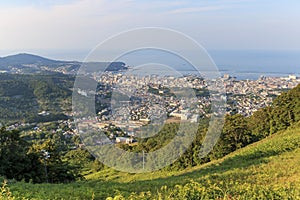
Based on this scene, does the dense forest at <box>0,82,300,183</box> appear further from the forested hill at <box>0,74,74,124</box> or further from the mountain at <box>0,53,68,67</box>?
the mountain at <box>0,53,68,67</box>

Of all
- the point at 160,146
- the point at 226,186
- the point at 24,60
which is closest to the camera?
the point at 226,186

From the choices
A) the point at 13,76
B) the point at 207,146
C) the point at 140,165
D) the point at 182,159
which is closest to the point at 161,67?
the point at 140,165

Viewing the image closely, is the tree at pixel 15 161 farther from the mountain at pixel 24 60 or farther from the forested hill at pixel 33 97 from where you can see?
the mountain at pixel 24 60

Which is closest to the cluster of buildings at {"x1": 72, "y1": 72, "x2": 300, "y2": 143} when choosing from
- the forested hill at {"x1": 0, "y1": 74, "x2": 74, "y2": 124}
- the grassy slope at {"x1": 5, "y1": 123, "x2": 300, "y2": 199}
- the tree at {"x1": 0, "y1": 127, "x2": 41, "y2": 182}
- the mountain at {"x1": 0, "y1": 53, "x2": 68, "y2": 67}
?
the grassy slope at {"x1": 5, "y1": 123, "x2": 300, "y2": 199}

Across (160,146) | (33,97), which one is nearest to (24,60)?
(33,97)

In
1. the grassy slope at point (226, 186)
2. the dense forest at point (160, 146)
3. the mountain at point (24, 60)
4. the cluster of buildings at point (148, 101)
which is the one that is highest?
the mountain at point (24, 60)

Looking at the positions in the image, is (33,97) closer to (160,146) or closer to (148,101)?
(148,101)

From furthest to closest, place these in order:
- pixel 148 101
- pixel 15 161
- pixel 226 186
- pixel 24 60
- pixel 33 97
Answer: pixel 24 60
pixel 33 97
pixel 148 101
pixel 15 161
pixel 226 186

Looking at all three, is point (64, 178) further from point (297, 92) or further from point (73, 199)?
point (297, 92)

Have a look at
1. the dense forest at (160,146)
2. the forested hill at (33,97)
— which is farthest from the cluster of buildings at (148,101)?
the forested hill at (33,97)
